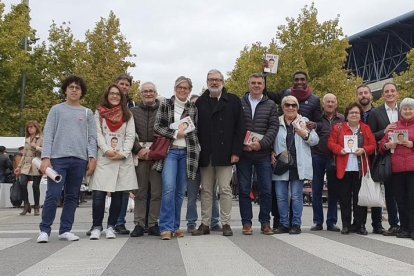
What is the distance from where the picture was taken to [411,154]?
7316 millimetres

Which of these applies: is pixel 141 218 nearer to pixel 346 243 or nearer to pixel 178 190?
pixel 178 190

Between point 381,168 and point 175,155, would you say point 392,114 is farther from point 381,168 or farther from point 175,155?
point 175,155

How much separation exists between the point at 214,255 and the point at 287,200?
2.36 meters

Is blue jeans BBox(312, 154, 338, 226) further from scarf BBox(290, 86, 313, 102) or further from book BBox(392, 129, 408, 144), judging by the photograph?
book BBox(392, 129, 408, 144)

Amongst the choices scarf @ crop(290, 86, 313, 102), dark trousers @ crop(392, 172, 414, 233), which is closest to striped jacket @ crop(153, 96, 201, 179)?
scarf @ crop(290, 86, 313, 102)

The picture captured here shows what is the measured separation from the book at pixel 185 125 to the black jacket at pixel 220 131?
0.27 m

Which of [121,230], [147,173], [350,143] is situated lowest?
[121,230]

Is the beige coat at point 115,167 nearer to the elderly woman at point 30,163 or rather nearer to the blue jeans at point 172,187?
the blue jeans at point 172,187

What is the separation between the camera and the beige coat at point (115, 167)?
277 inches

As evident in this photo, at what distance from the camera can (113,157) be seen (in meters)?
7.08

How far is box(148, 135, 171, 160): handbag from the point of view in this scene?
705 centimetres

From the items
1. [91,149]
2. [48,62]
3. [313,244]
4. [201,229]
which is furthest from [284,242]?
[48,62]

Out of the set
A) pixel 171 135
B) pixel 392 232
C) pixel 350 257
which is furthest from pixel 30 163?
pixel 350 257

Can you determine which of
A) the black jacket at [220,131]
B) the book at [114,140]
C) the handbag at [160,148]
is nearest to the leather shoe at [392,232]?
the black jacket at [220,131]
